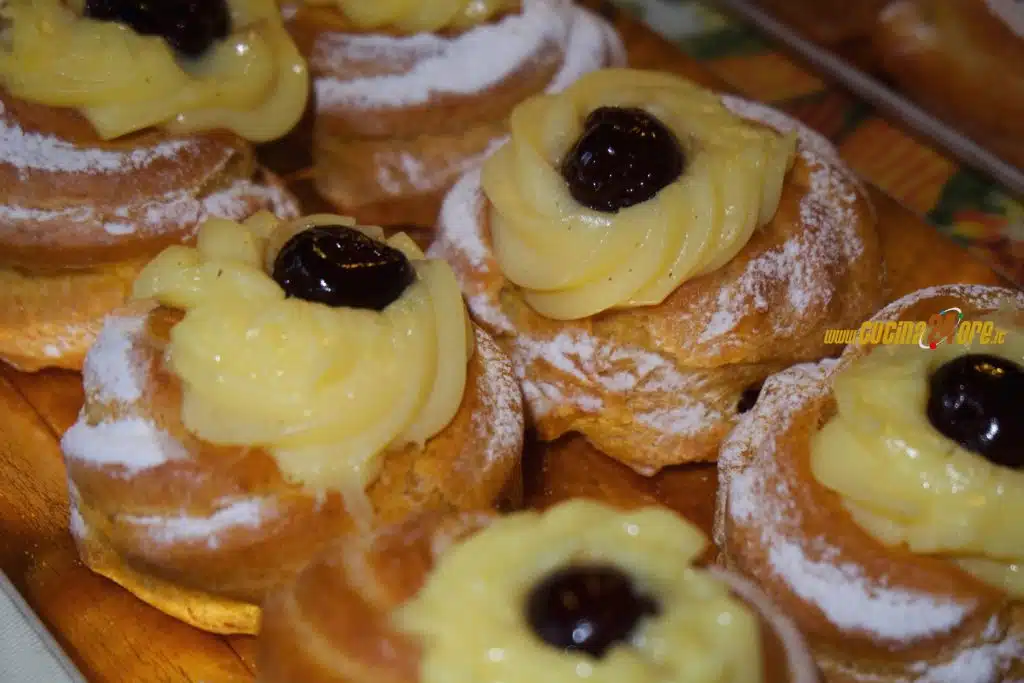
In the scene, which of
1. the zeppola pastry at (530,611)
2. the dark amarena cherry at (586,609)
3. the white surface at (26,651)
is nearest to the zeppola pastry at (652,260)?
the zeppola pastry at (530,611)

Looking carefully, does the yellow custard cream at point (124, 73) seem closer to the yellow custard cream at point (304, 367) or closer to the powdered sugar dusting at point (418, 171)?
the powdered sugar dusting at point (418, 171)

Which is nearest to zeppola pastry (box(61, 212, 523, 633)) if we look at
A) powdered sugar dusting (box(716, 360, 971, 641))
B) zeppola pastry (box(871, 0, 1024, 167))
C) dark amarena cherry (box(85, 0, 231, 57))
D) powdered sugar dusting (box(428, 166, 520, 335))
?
powdered sugar dusting (box(428, 166, 520, 335))

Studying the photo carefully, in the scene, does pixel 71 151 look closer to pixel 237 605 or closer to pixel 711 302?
pixel 237 605

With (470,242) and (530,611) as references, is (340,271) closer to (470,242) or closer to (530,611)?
(470,242)

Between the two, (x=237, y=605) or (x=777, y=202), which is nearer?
(x=237, y=605)

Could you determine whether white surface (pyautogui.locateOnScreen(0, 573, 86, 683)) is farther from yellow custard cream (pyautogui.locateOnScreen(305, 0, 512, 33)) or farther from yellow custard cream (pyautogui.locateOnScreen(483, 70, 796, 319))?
yellow custard cream (pyautogui.locateOnScreen(305, 0, 512, 33))

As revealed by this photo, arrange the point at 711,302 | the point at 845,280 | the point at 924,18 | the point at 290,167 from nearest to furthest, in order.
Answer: the point at 711,302
the point at 845,280
the point at 290,167
the point at 924,18

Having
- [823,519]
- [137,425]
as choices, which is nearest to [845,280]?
[823,519]

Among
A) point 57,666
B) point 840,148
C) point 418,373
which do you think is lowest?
point 57,666
